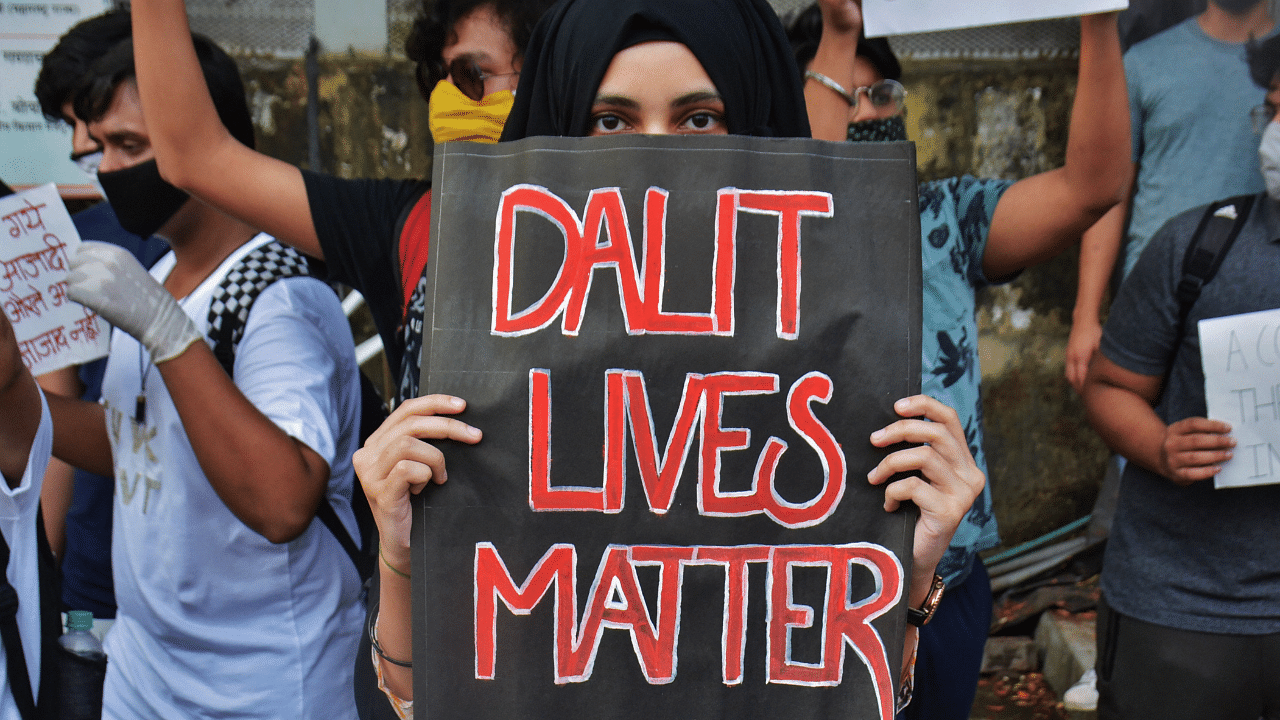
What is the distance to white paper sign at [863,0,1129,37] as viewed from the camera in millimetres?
1539

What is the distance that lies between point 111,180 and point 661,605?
60.0 inches

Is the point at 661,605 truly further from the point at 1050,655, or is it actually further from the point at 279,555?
the point at 1050,655

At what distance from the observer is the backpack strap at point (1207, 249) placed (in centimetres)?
228

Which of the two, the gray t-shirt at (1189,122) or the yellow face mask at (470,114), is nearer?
the yellow face mask at (470,114)

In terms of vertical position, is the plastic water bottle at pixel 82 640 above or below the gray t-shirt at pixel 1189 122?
below

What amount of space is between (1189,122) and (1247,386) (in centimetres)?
147

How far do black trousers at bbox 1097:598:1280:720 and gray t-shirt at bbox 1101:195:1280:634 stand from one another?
32 mm

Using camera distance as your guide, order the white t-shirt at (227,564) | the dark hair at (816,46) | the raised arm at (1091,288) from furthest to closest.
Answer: the raised arm at (1091,288) → the dark hair at (816,46) → the white t-shirt at (227,564)

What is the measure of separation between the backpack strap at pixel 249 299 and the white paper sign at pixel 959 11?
116 cm

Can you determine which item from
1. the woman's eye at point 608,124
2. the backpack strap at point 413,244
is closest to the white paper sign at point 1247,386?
the woman's eye at point 608,124

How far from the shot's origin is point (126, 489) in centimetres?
201

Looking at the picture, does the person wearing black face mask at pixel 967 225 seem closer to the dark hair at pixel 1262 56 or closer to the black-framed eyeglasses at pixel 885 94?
the black-framed eyeglasses at pixel 885 94

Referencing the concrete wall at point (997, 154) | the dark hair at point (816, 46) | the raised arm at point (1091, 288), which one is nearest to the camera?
the dark hair at point (816, 46)

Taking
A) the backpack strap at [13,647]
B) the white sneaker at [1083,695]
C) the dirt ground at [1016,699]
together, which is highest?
the backpack strap at [13,647]
